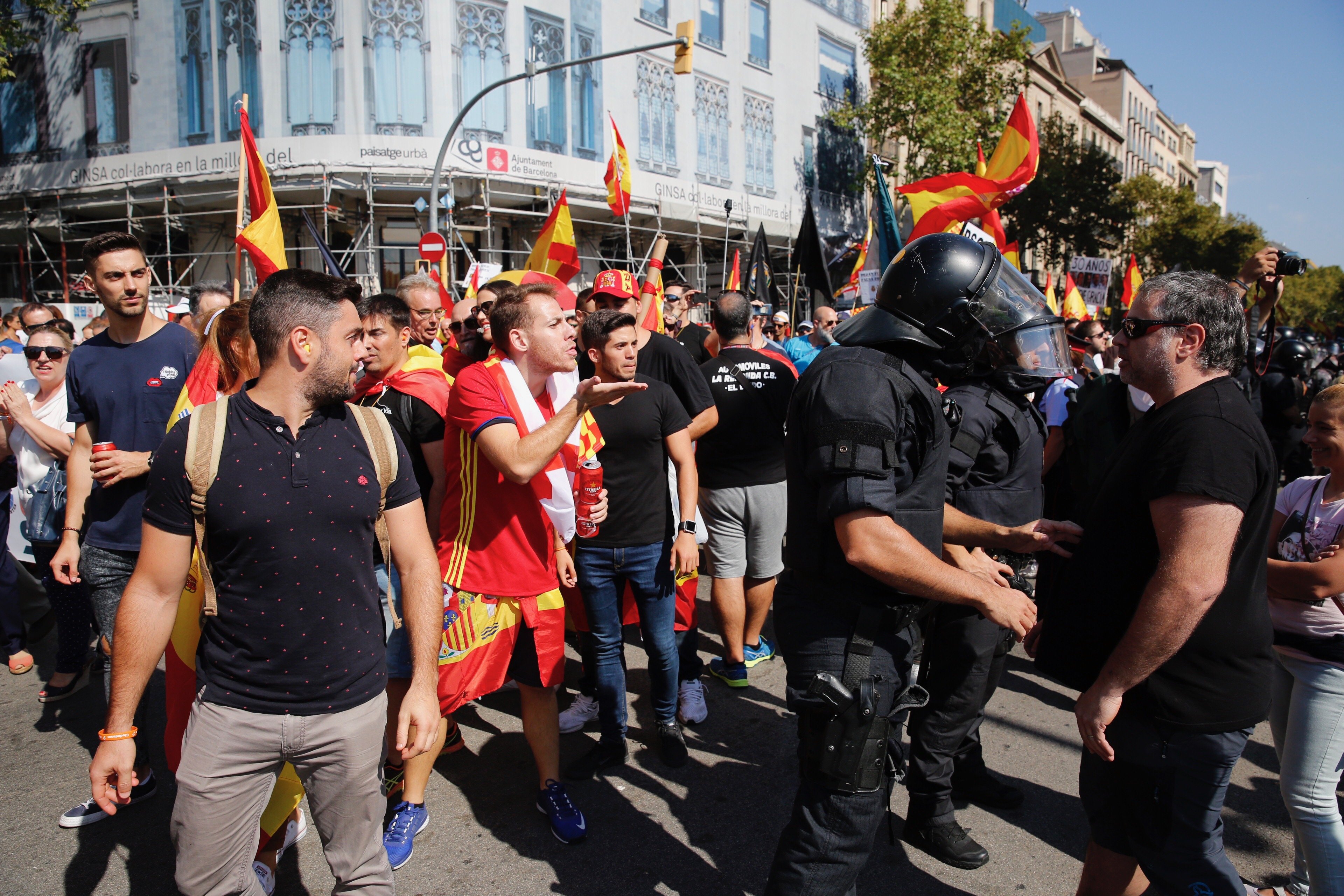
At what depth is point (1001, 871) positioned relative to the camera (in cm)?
297

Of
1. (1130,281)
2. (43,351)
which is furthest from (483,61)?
(43,351)

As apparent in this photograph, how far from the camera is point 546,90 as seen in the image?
2080 cm

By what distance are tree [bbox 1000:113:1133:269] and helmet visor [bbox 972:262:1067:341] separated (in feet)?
118

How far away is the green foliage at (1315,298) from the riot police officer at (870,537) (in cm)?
7504

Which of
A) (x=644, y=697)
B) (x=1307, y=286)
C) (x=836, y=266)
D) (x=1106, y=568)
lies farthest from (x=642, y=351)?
(x=1307, y=286)

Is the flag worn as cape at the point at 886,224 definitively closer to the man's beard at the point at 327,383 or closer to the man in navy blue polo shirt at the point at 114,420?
the man in navy blue polo shirt at the point at 114,420

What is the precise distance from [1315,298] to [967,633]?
292 feet

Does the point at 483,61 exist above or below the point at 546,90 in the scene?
above

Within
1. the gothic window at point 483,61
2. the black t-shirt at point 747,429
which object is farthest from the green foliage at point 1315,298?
the black t-shirt at point 747,429

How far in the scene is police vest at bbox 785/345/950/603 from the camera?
77.0 inches

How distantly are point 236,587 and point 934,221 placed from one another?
245 inches

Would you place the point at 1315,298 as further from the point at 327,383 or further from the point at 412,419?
the point at 327,383

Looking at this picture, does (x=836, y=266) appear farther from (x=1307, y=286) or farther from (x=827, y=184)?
(x=1307, y=286)

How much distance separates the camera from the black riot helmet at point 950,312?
2.18 m
